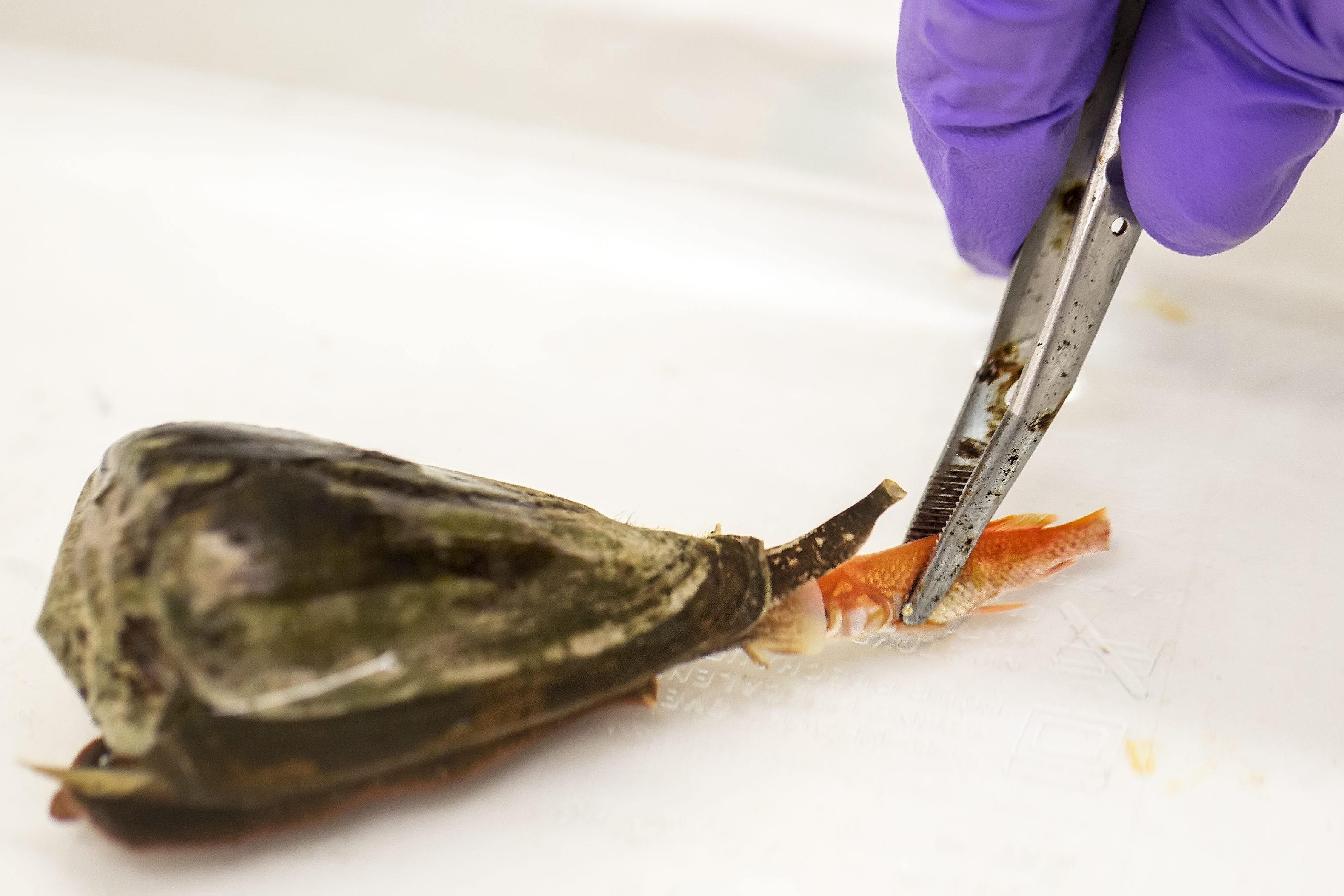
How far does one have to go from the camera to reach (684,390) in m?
1.34

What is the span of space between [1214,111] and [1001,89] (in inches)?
8.1

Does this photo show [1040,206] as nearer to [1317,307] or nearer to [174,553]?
[1317,307]

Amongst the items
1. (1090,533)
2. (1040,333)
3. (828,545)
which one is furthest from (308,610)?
(1090,533)

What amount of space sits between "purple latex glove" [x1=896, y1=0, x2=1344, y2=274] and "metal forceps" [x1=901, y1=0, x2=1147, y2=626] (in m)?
0.02

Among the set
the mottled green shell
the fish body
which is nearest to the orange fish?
the fish body

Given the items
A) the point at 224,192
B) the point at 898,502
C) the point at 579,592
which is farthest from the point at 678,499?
the point at 224,192

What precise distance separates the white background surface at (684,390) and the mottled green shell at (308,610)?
0.15m

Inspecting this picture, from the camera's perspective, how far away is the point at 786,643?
3.16 feet

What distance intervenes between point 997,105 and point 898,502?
456 mm

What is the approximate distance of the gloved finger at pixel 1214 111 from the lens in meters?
0.88

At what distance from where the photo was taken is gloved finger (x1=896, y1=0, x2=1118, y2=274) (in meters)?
0.86

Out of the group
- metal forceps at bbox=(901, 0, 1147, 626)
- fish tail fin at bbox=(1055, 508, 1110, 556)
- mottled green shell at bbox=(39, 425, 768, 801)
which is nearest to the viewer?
mottled green shell at bbox=(39, 425, 768, 801)

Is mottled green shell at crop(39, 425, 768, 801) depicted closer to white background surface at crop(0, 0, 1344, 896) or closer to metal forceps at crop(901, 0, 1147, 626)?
white background surface at crop(0, 0, 1344, 896)

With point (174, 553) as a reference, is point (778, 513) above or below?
below
